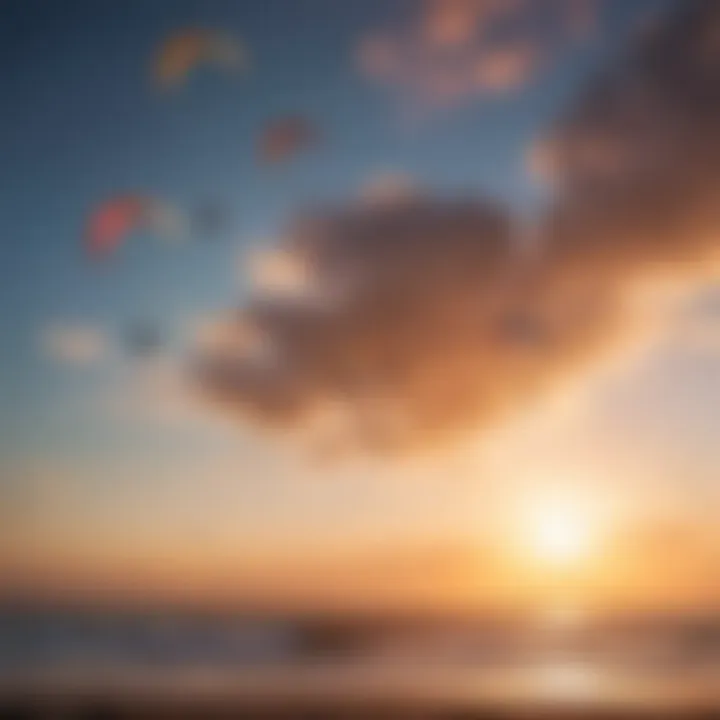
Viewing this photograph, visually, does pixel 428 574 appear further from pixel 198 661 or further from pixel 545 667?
pixel 198 661

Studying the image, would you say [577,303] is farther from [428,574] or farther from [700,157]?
[428,574]

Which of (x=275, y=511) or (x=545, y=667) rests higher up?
(x=275, y=511)

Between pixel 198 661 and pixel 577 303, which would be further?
pixel 198 661

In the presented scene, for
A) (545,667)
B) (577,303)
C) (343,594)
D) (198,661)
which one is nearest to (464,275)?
(577,303)

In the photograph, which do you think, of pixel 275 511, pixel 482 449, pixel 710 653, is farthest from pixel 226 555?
pixel 710 653

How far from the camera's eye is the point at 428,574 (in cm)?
180

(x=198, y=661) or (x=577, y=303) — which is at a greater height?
(x=577, y=303)

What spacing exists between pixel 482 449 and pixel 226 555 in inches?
19.0

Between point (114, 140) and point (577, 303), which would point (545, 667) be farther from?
point (114, 140)

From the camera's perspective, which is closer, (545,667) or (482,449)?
(482,449)

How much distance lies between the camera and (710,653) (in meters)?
1.84

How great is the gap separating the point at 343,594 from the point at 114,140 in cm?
91

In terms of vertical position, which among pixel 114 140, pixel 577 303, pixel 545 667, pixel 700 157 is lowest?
pixel 545 667

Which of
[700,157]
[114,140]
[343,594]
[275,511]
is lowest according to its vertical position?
[343,594]
